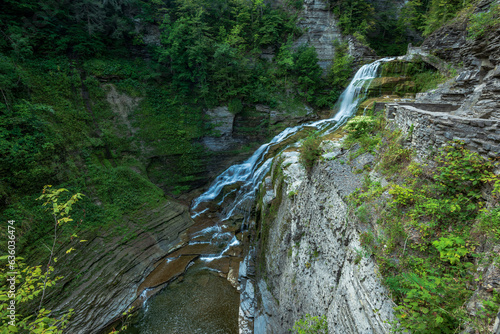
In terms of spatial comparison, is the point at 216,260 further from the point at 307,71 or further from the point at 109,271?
the point at 307,71

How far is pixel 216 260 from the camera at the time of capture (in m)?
11.1

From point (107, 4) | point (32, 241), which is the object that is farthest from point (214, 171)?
point (107, 4)

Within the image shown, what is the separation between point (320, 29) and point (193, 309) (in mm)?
24556

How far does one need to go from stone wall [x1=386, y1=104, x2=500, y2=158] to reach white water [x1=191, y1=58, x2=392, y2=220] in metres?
8.09

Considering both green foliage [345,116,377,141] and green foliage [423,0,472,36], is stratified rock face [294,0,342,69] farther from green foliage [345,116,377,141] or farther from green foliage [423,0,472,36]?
green foliage [345,116,377,141]

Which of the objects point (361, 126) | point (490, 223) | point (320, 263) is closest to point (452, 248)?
point (490, 223)

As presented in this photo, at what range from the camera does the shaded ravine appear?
8.44 meters

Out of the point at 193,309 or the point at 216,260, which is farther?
the point at 216,260

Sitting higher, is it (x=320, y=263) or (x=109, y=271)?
(x=320, y=263)

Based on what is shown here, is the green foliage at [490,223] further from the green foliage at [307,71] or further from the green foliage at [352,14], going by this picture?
the green foliage at [352,14]

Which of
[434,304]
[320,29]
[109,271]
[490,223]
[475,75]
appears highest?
[320,29]

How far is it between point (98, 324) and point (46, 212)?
532 centimetres

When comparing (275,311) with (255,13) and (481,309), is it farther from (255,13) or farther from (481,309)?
(255,13)

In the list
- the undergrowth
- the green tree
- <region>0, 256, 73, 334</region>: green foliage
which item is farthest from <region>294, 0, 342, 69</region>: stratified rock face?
<region>0, 256, 73, 334</region>: green foliage
